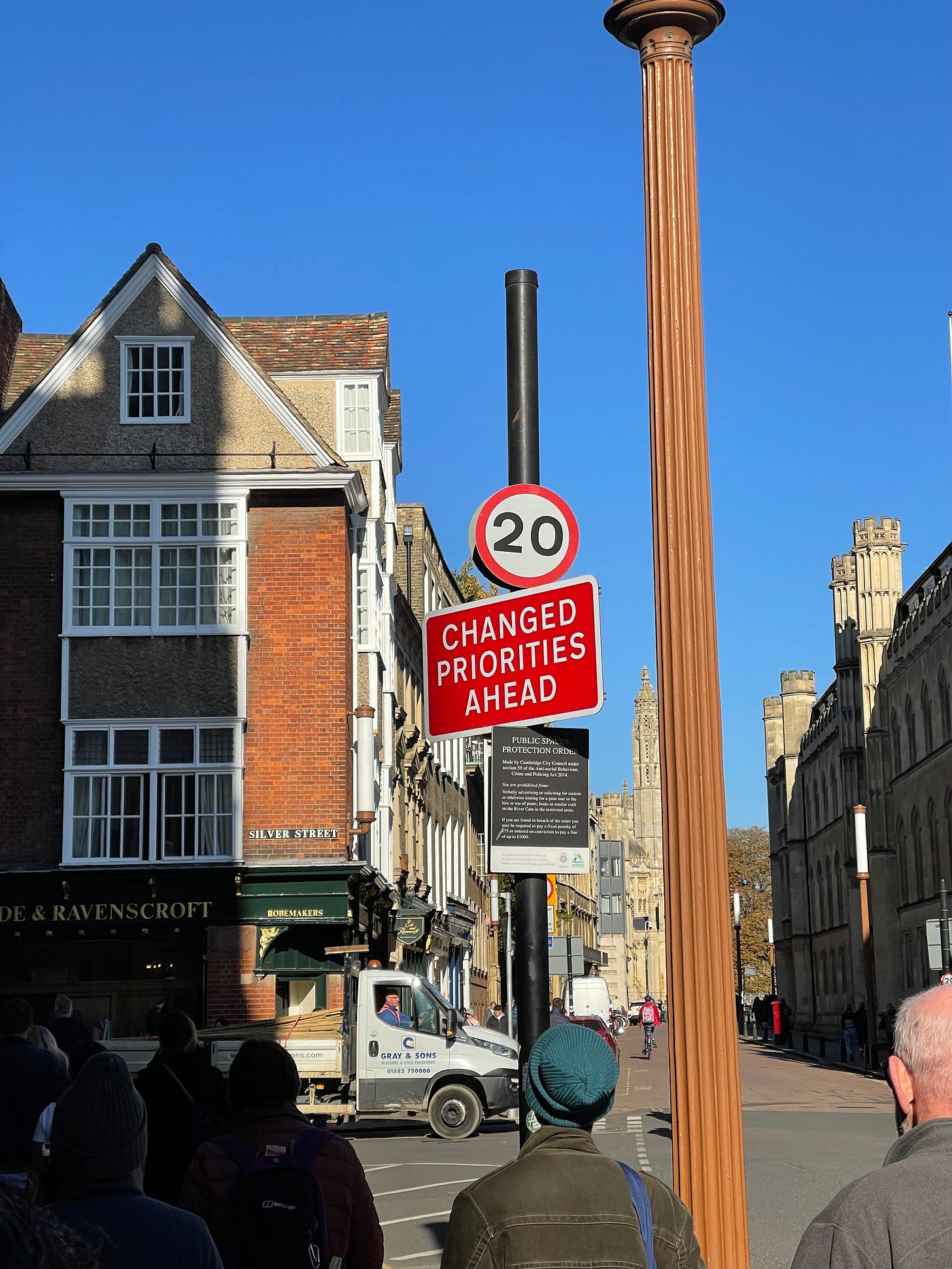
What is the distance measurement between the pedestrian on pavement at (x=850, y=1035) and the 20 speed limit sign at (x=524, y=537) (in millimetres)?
48512

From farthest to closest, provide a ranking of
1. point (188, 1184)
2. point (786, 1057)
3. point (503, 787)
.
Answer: point (786, 1057) → point (503, 787) → point (188, 1184)

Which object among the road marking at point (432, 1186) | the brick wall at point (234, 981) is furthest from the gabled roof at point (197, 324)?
the road marking at point (432, 1186)

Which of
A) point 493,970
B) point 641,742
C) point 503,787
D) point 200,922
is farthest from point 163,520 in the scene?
point 641,742

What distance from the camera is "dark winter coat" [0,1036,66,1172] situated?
27.2ft

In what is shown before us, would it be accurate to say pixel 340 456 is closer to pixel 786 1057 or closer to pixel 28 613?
pixel 28 613

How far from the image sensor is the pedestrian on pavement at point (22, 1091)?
8.28 meters

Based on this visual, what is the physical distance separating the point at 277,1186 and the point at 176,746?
78.5 feet

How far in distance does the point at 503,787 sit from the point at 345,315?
2983cm

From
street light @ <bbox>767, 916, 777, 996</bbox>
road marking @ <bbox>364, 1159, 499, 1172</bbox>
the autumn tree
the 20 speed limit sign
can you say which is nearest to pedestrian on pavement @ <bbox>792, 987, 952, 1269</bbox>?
the 20 speed limit sign

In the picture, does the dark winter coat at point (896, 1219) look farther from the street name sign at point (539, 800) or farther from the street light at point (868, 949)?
the street light at point (868, 949)

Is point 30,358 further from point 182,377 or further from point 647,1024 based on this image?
point 647,1024

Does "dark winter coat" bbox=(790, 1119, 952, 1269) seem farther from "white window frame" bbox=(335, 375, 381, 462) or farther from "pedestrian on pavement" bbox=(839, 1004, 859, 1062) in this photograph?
"pedestrian on pavement" bbox=(839, 1004, 859, 1062)

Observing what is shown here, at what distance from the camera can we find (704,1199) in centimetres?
588

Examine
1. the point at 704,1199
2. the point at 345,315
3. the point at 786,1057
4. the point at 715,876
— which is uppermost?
the point at 345,315
